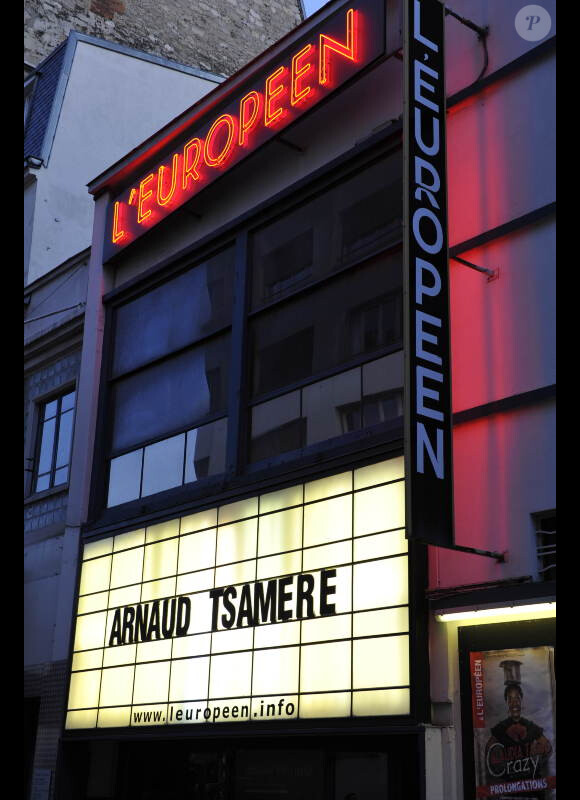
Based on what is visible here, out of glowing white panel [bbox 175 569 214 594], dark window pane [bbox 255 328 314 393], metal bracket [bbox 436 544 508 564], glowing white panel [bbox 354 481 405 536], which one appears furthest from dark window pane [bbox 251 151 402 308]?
metal bracket [bbox 436 544 508 564]

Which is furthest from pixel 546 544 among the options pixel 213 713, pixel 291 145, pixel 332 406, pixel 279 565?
pixel 291 145

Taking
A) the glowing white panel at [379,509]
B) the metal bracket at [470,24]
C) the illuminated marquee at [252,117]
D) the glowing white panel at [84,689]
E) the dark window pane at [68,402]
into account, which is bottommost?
the glowing white panel at [84,689]

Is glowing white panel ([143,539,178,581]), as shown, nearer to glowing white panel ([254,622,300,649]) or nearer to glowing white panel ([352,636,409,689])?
glowing white panel ([254,622,300,649])

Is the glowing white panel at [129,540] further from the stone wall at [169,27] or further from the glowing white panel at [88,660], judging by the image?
the stone wall at [169,27]

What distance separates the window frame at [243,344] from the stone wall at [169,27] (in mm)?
13384

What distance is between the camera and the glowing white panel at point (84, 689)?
51.6ft

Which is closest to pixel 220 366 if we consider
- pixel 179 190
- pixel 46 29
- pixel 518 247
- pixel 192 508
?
pixel 192 508

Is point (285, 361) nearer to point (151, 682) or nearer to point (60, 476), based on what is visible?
point (151, 682)

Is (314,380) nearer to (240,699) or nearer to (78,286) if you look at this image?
(240,699)

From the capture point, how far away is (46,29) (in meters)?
28.2

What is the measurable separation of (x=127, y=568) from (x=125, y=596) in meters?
0.44

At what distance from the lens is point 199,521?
15.0 metres

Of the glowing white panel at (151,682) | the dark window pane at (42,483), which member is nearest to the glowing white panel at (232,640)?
the glowing white panel at (151,682)

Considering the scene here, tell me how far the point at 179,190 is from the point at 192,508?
17.9ft
